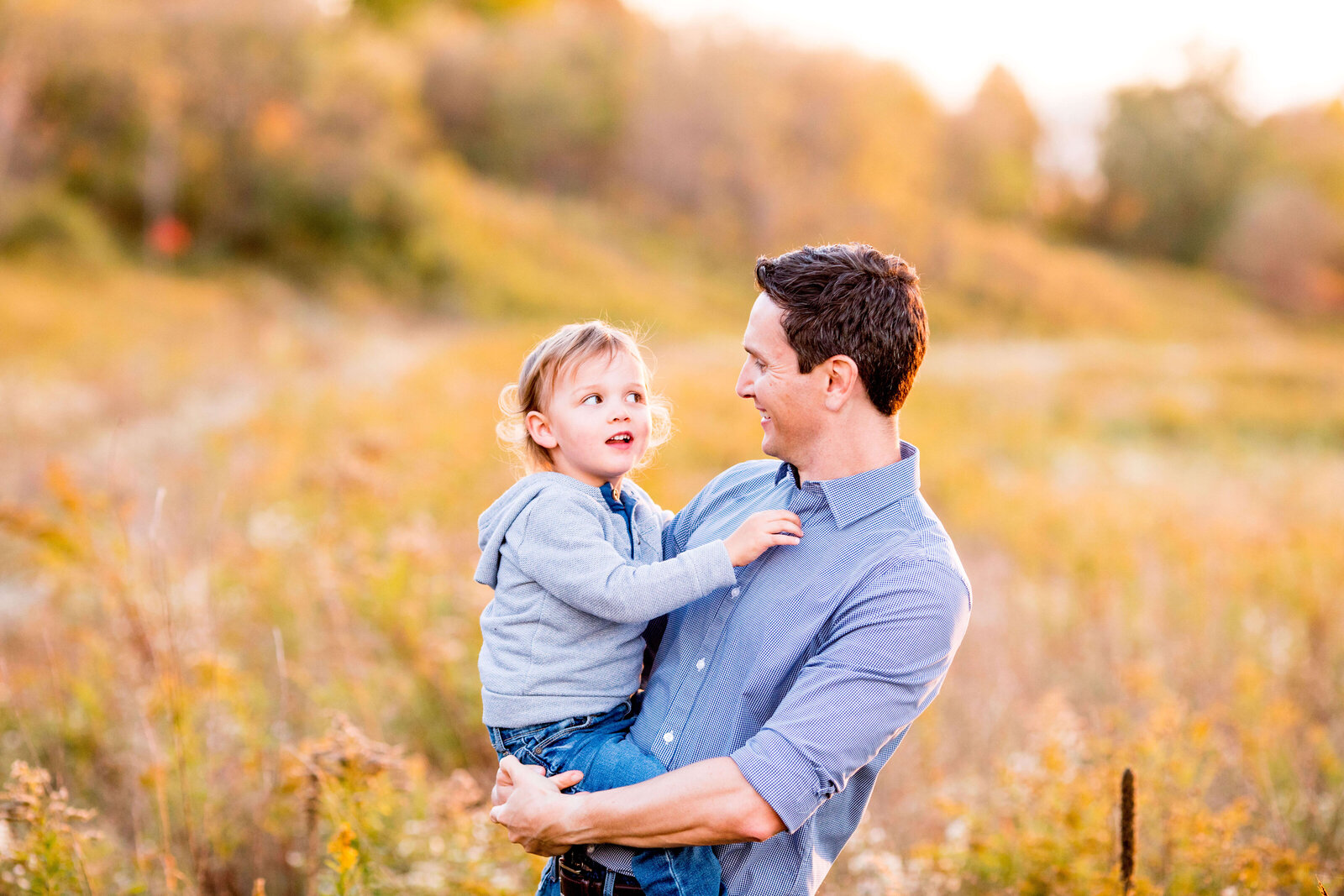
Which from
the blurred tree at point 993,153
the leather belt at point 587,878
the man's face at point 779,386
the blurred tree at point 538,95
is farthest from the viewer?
the blurred tree at point 993,153

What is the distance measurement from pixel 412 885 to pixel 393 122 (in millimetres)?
30461

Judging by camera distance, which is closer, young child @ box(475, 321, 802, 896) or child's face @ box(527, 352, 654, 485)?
young child @ box(475, 321, 802, 896)

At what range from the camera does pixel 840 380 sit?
95.8 inches

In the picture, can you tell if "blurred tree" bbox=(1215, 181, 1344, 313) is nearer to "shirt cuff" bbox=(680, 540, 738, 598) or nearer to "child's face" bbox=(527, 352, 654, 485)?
"child's face" bbox=(527, 352, 654, 485)

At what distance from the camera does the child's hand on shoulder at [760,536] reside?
7.40 ft

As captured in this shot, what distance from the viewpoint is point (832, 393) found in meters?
2.45

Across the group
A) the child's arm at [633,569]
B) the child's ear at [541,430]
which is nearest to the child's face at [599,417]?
the child's ear at [541,430]

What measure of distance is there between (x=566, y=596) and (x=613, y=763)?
1.35 feet

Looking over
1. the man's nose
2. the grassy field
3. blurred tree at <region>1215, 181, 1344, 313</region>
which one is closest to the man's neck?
the man's nose

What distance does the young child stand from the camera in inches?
89.7

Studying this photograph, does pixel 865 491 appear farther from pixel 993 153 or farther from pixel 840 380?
pixel 993 153

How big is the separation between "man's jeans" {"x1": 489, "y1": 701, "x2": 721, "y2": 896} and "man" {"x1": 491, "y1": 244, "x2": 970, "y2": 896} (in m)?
0.05

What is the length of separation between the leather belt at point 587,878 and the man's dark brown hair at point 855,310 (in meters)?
1.31

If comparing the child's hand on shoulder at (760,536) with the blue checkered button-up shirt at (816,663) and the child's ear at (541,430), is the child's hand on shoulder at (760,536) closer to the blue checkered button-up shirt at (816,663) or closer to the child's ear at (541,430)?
Result: the blue checkered button-up shirt at (816,663)
